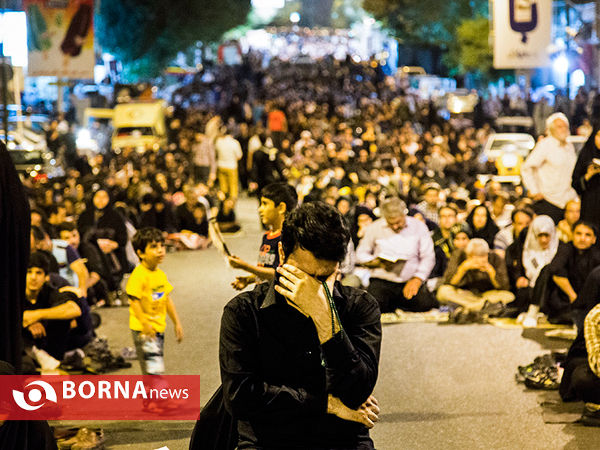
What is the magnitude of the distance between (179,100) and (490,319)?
44.3 meters

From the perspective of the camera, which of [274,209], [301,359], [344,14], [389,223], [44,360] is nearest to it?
[301,359]

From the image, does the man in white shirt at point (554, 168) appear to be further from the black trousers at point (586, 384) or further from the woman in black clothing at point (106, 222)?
the black trousers at point (586, 384)

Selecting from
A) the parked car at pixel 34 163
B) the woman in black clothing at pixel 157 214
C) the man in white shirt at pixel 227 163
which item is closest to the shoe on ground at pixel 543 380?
the woman in black clothing at pixel 157 214

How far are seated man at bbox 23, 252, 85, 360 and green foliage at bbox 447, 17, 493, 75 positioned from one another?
42.2 meters

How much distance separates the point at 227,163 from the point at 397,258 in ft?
36.6

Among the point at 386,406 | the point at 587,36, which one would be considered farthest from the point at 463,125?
the point at 386,406

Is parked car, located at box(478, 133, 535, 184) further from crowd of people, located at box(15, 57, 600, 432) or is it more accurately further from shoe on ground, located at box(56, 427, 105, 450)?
shoe on ground, located at box(56, 427, 105, 450)

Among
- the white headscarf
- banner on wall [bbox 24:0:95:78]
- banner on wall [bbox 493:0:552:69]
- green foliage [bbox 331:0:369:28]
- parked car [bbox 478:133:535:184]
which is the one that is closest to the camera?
the white headscarf

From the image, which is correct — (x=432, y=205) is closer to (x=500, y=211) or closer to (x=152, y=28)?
(x=500, y=211)

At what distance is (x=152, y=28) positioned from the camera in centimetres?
4791

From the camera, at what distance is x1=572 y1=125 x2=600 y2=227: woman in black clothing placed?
11.5 metres

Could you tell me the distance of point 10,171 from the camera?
6.23m

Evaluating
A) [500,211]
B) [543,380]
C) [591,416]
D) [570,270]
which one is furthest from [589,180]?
[591,416]

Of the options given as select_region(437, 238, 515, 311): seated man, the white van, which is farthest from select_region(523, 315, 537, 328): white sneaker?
the white van
